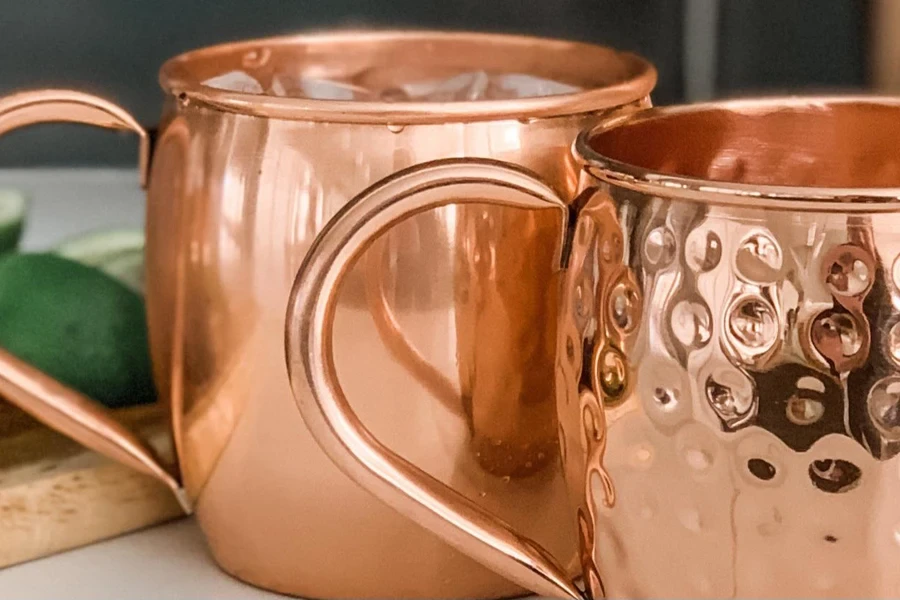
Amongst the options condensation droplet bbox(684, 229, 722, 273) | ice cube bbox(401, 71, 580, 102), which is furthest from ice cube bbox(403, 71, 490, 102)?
condensation droplet bbox(684, 229, 722, 273)

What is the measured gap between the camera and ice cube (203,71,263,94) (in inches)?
16.9

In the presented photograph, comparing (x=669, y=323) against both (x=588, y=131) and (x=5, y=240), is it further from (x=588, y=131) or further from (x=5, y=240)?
(x=5, y=240)

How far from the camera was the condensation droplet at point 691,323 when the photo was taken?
267 mm

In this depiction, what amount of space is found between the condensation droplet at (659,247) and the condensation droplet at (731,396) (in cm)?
3

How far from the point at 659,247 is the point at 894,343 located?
0.19 ft

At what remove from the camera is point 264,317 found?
13.8 inches

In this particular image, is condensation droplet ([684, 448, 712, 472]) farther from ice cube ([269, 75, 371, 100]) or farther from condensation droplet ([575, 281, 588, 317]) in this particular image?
ice cube ([269, 75, 371, 100])

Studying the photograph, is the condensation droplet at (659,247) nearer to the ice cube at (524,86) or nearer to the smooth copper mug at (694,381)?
the smooth copper mug at (694,381)

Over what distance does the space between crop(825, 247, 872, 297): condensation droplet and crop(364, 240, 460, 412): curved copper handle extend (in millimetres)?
130

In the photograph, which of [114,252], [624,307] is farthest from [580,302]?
[114,252]

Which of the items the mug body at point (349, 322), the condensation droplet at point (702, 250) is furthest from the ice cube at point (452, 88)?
the condensation droplet at point (702, 250)

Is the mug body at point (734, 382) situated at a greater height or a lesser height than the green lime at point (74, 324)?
greater

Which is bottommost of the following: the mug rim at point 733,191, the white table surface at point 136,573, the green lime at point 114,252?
the white table surface at point 136,573

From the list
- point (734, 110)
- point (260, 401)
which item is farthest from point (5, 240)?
point (734, 110)
